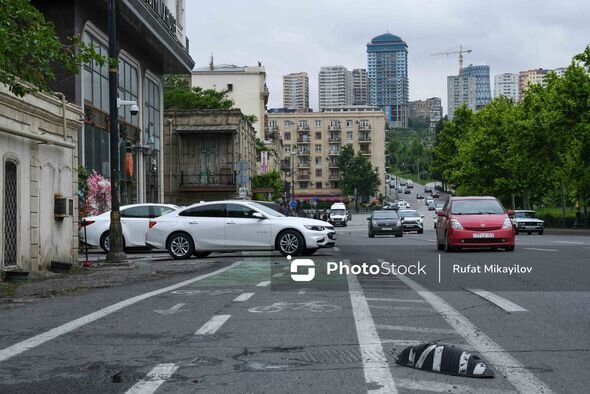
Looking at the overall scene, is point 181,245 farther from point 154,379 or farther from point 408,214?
point 408,214

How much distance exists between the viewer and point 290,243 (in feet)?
74.9

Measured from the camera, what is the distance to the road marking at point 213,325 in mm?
8906

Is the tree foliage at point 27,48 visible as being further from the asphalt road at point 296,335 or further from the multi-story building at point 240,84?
the multi-story building at point 240,84

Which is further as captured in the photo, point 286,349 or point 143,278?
point 143,278

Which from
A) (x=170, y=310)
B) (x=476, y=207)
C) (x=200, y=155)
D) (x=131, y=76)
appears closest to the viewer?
(x=170, y=310)


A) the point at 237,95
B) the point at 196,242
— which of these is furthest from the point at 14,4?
the point at 237,95

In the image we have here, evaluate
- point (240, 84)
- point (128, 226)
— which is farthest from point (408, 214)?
point (240, 84)

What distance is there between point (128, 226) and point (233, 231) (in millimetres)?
6645

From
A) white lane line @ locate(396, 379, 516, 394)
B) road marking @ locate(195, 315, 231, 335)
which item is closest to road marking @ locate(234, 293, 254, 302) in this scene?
road marking @ locate(195, 315, 231, 335)

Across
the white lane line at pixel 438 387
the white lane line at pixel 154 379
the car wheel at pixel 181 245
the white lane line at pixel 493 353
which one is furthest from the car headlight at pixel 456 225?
the white lane line at pixel 438 387

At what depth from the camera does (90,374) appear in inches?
266

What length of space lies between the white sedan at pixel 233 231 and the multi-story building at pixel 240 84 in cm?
8492

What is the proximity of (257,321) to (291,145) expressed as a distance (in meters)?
154

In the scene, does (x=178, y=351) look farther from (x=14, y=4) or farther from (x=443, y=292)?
(x=14, y=4)
